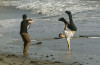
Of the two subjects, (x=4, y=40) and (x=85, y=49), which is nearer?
(x=85, y=49)

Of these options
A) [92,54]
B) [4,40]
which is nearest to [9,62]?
[92,54]

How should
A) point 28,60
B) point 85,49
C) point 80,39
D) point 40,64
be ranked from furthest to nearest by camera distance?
point 80,39
point 85,49
point 28,60
point 40,64

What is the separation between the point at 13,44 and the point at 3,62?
5.06 meters

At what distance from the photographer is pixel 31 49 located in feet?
46.1

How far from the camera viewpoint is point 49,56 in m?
12.2

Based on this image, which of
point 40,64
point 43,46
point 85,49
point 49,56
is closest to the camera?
point 40,64

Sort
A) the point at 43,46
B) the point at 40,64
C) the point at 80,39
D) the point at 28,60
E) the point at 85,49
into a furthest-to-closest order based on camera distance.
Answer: the point at 80,39 → the point at 43,46 → the point at 85,49 → the point at 28,60 → the point at 40,64

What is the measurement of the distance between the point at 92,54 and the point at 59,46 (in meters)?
2.60

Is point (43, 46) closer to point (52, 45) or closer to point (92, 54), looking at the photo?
point (52, 45)

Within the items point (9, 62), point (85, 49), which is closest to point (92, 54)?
point (85, 49)

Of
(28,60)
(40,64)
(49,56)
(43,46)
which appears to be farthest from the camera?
(43,46)

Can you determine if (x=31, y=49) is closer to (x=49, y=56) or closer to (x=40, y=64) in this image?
(x=49, y=56)

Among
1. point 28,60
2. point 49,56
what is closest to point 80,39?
point 49,56

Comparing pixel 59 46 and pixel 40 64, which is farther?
pixel 59 46
